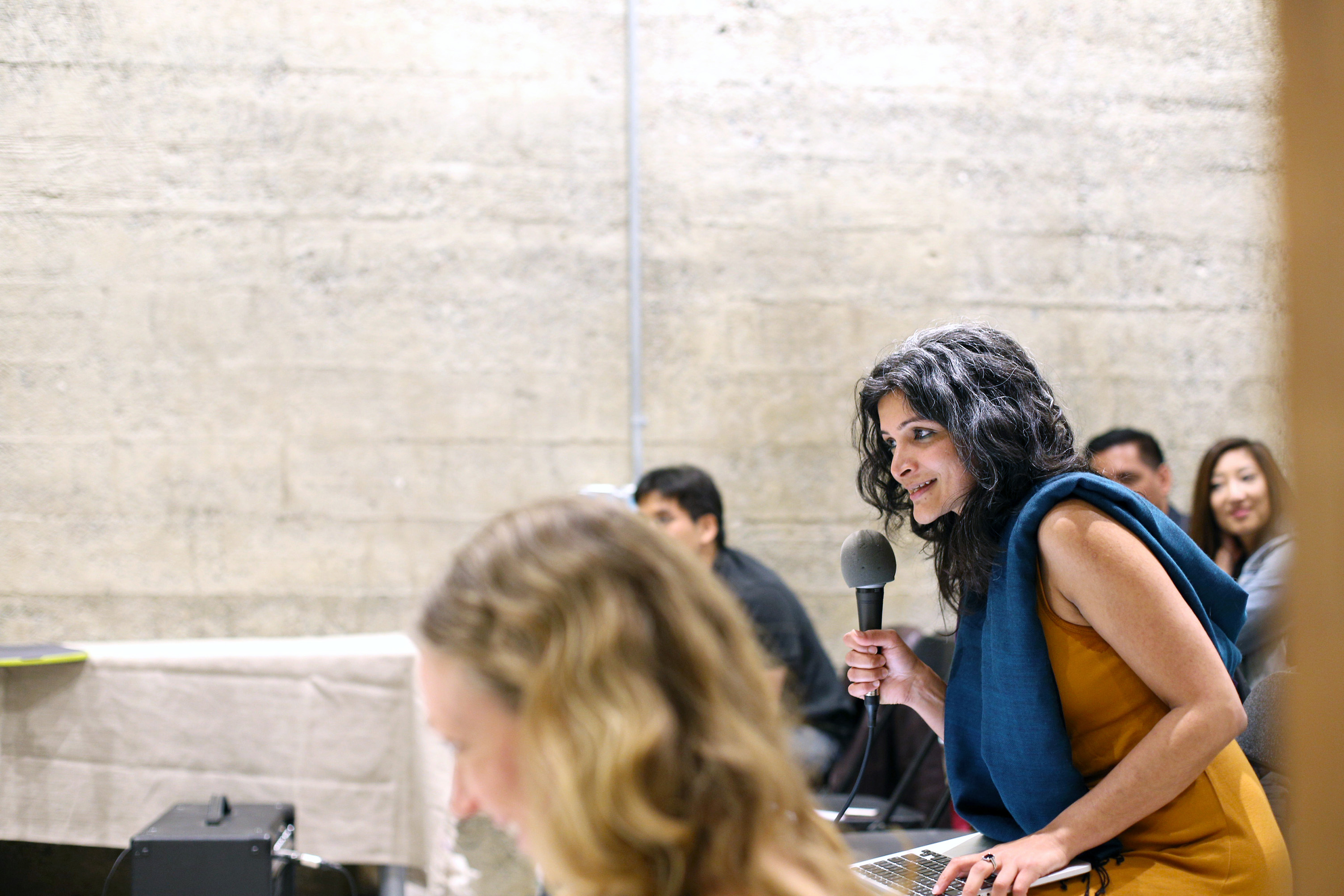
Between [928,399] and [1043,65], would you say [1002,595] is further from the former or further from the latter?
[1043,65]

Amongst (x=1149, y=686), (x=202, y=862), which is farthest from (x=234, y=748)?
(x=1149, y=686)

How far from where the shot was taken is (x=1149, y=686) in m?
1.28

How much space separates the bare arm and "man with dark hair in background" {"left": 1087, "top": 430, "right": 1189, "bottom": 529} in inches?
70.1

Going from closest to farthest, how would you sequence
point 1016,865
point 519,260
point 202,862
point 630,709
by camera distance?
point 630,709, point 1016,865, point 202,862, point 519,260

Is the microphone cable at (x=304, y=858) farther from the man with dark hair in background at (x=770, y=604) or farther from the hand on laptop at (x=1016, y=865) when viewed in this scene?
the hand on laptop at (x=1016, y=865)

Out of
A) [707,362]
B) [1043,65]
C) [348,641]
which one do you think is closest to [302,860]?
[348,641]

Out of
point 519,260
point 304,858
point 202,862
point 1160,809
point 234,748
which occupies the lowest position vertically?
point 304,858

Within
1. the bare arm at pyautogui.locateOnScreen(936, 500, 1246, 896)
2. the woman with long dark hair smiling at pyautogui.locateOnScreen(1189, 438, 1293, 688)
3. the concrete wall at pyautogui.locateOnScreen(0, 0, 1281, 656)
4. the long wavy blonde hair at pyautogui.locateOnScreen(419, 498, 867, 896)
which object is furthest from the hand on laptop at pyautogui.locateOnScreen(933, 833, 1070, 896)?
the concrete wall at pyautogui.locateOnScreen(0, 0, 1281, 656)

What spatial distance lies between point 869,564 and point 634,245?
2.25m

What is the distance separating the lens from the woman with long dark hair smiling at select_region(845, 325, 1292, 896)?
49.1 inches

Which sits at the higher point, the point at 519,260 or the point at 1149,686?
the point at 519,260

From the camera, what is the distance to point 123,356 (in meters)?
3.47

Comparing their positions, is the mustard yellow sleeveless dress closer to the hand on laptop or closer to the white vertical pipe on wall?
the hand on laptop

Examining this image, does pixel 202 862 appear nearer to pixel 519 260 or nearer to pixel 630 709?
pixel 630 709
